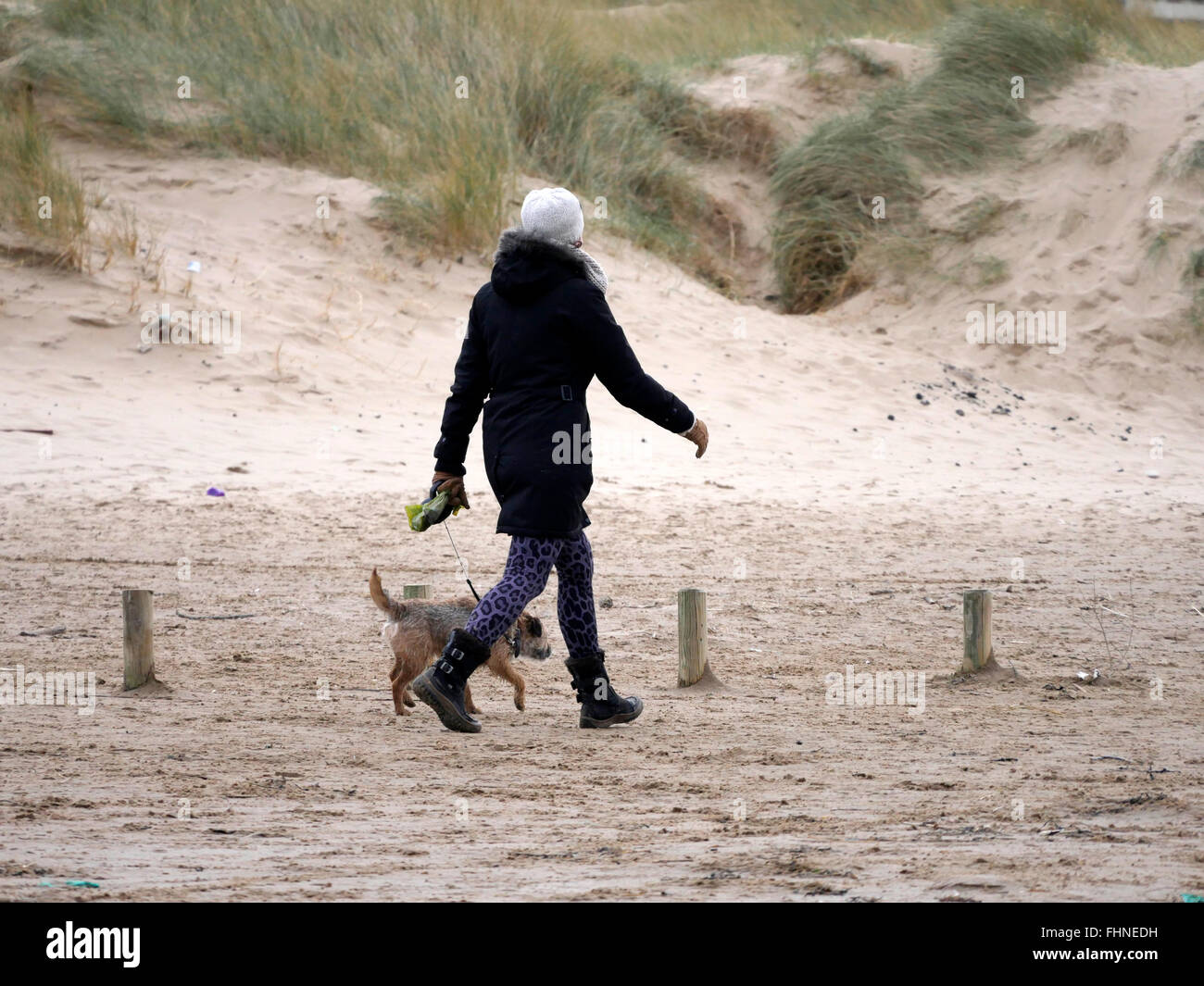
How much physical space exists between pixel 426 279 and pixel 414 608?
8248 millimetres

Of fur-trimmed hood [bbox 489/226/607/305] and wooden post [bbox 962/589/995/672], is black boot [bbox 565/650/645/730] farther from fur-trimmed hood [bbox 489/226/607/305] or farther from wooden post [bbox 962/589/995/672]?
wooden post [bbox 962/589/995/672]

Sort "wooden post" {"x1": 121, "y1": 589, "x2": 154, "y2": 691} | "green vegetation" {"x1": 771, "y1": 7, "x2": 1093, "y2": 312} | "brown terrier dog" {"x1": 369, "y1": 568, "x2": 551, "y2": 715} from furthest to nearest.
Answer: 1. "green vegetation" {"x1": 771, "y1": 7, "x2": 1093, "y2": 312}
2. "wooden post" {"x1": 121, "y1": 589, "x2": 154, "y2": 691}
3. "brown terrier dog" {"x1": 369, "y1": 568, "x2": 551, "y2": 715}

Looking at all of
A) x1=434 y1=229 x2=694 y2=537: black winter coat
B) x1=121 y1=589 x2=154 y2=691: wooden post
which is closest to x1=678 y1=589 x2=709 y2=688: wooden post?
x1=434 y1=229 x2=694 y2=537: black winter coat

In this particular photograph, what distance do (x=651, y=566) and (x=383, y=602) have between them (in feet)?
10.4

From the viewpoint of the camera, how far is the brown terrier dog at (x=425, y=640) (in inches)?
219

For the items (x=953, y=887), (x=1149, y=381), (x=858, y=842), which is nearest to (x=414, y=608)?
(x=858, y=842)

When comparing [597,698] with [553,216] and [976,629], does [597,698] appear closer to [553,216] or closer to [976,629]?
[553,216]

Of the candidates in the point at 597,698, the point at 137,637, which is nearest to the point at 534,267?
the point at 597,698

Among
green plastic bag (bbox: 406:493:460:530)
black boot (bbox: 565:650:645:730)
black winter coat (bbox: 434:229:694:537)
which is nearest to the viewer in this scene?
black winter coat (bbox: 434:229:694:537)

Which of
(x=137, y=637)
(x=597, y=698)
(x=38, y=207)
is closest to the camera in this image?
A: (x=597, y=698)

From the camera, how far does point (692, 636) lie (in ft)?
19.8

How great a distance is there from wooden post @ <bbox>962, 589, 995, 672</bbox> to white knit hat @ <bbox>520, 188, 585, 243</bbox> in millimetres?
2566

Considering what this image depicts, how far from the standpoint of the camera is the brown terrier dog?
219 inches

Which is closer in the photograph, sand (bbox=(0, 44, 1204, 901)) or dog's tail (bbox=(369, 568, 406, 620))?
sand (bbox=(0, 44, 1204, 901))
